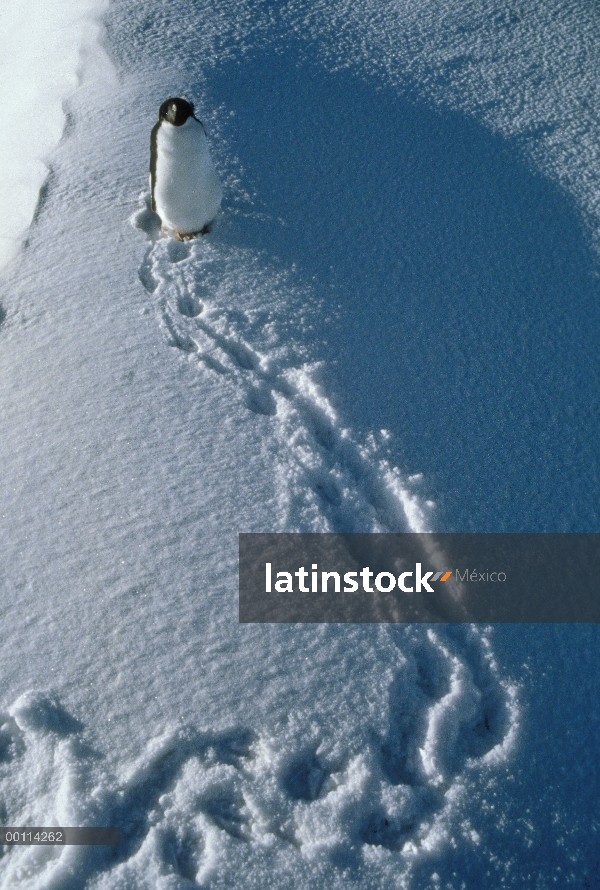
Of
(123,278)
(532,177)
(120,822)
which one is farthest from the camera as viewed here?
(532,177)

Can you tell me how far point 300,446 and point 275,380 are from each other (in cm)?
17

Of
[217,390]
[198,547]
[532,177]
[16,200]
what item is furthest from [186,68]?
[198,547]

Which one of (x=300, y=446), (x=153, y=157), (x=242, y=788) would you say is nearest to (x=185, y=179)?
(x=153, y=157)

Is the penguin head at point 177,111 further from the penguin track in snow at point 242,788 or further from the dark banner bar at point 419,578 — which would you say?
the penguin track in snow at point 242,788

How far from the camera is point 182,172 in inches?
58.4

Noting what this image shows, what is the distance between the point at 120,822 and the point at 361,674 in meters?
0.41

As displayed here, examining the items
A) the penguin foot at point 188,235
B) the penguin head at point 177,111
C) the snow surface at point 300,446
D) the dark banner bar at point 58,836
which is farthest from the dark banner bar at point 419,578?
the penguin head at point 177,111

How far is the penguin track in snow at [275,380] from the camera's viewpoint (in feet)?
3.97

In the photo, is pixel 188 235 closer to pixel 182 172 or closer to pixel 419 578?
pixel 182 172

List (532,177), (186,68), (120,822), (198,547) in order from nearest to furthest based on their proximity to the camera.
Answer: (120,822) < (198,547) < (532,177) < (186,68)

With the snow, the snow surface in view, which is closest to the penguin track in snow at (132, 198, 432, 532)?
the snow surface

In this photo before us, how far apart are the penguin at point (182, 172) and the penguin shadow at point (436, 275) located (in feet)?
0.30

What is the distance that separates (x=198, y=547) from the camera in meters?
1.16

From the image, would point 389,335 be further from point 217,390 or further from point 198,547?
point 198,547
